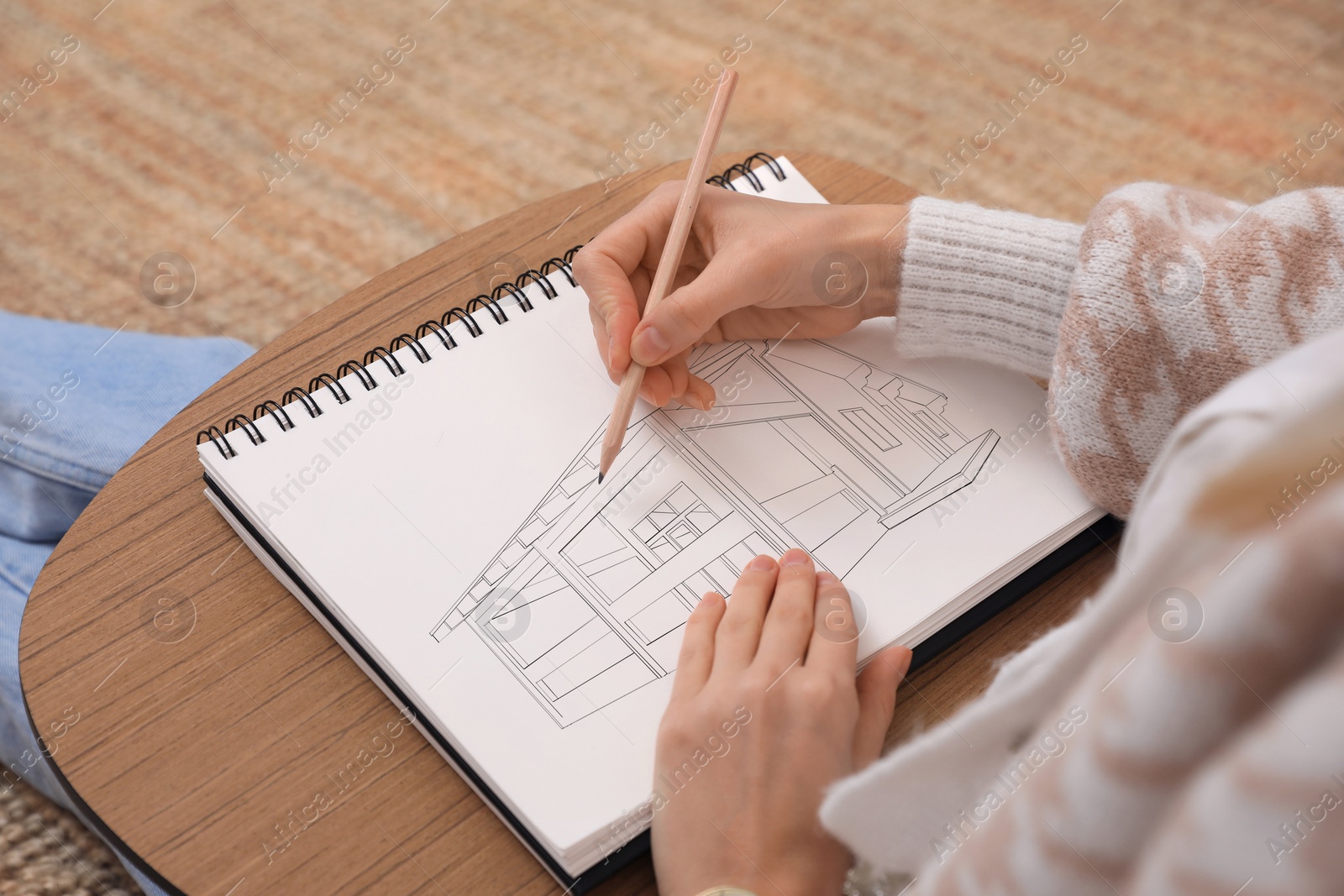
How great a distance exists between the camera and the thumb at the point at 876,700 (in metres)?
0.52

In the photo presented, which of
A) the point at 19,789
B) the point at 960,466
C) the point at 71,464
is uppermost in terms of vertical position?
the point at 71,464

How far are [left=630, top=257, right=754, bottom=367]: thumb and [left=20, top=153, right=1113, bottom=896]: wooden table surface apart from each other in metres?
0.25

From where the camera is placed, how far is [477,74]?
64.9 inches

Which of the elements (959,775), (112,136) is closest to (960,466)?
(959,775)

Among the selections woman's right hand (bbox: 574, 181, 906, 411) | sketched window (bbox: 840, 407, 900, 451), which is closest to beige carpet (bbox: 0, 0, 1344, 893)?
woman's right hand (bbox: 574, 181, 906, 411)

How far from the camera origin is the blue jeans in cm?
73

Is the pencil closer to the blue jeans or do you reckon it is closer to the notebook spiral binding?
the notebook spiral binding

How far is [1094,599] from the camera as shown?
0.92 feet

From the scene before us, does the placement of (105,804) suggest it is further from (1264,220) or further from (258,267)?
(258,267)

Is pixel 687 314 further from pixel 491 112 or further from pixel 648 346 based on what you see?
pixel 491 112

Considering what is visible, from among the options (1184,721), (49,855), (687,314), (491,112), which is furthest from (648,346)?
(491,112)

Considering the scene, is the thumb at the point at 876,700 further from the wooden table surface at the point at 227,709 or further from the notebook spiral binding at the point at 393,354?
the notebook spiral binding at the point at 393,354

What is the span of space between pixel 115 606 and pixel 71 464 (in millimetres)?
227

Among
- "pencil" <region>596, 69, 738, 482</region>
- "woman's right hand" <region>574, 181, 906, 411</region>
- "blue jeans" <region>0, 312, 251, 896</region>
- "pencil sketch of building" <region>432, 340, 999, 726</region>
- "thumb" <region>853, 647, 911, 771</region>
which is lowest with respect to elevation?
"thumb" <region>853, 647, 911, 771</region>
